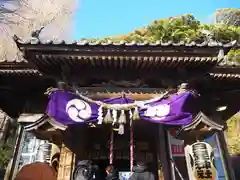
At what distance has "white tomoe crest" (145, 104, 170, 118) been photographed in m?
6.16

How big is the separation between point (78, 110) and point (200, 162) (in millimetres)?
3610

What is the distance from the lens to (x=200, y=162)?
6059 millimetres

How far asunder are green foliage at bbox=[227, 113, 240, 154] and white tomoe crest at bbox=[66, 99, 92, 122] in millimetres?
17770

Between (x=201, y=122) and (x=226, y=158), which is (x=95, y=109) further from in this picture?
(x=226, y=158)

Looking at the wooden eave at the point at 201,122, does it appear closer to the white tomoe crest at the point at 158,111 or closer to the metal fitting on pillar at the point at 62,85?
the white tomoe crest at the point at 158,111

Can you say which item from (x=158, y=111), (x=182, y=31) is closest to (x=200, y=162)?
(x=158, y=111)

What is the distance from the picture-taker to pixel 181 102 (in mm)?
6281

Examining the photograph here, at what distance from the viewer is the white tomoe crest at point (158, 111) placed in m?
6.16

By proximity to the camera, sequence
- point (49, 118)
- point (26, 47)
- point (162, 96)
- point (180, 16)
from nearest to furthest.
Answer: point (49, 118), point (26, 47), point (162, 96), point (180, 16)

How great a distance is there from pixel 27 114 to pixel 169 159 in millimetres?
4990

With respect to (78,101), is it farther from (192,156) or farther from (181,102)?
(192,156)

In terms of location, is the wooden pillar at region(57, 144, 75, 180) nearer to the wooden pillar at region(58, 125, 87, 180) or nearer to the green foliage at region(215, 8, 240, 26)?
the wooden pillar at region(58, 125, 87, 180)

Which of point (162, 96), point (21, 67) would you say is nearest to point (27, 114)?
point (21, 67)

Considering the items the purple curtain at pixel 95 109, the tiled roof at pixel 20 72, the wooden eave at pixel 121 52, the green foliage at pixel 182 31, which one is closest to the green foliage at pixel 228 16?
the green foliage at pixel 182 31
